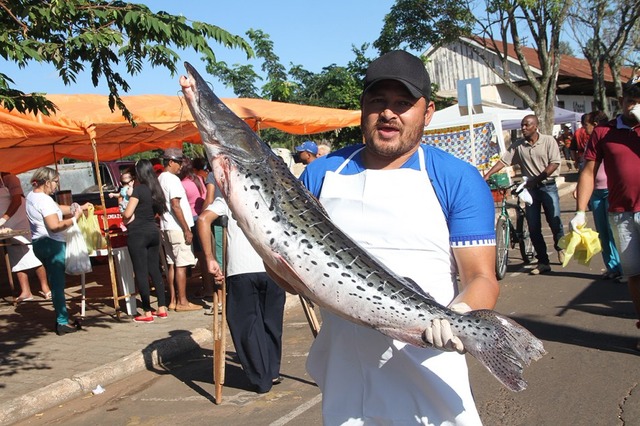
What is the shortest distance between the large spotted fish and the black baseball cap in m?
0.59

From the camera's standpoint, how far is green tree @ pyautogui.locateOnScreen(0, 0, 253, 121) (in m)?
4.93

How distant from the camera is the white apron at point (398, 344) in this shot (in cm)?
250

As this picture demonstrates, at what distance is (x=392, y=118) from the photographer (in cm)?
256

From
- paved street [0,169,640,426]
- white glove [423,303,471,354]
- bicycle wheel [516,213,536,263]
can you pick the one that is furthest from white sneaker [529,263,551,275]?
white glove [423,303,471,354]

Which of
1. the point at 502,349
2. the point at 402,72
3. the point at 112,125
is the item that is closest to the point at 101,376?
the point at 112,125

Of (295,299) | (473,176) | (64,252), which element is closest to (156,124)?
(64,252)

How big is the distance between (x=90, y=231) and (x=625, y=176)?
678cm

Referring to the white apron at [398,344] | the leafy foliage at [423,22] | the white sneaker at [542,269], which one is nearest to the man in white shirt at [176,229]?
the white sneaker at [542,269]

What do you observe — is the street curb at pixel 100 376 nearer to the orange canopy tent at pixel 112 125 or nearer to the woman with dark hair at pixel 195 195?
the woman with dark hair at pixel 195 195

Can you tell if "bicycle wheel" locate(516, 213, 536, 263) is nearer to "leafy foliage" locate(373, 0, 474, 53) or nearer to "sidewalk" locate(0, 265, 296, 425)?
"sidewalk" locate(0, 265, 296, 425)

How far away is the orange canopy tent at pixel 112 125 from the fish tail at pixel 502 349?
663 centimetres

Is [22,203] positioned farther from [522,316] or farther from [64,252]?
[522,316]

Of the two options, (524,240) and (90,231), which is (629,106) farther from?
(90,231)

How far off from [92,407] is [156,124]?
4.74 meters
